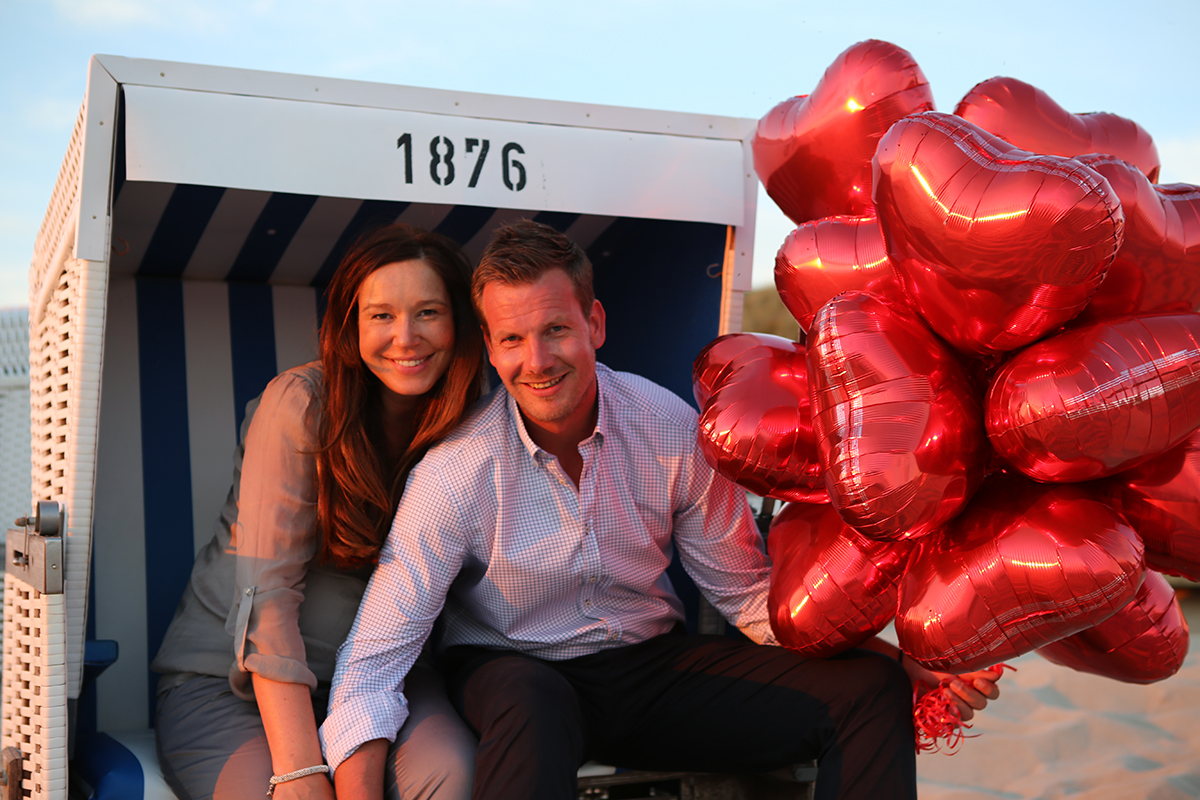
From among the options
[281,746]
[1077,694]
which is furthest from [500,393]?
[1077,694]

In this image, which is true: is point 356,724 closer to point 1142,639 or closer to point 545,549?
point 545,549

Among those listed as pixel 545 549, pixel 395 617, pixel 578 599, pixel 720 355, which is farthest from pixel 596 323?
pixel 395 617

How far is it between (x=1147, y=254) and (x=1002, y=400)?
12.9 inches

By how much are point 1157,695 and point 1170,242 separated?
3.40 meters

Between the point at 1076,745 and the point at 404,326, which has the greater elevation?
the point at 404,326

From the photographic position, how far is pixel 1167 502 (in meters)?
1.48

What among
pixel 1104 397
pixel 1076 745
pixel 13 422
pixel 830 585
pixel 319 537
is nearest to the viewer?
pixel 1104 397

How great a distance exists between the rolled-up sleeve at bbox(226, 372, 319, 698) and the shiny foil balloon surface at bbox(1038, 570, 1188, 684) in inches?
61.6

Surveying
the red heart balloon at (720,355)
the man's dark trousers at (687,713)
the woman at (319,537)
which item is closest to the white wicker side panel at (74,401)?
the woman at (319,537)

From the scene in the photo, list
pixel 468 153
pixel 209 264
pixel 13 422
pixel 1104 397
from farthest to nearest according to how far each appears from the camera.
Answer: pixel 13 422
pixel 209 264
pixel 468 153
pixel 1104 397

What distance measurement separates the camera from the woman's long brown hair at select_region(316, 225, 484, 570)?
2.05 metres

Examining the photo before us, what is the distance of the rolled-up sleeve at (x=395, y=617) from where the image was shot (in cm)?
184

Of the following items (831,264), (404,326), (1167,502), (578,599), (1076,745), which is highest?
(831,264)

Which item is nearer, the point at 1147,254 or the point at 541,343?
the point at 1147,254
